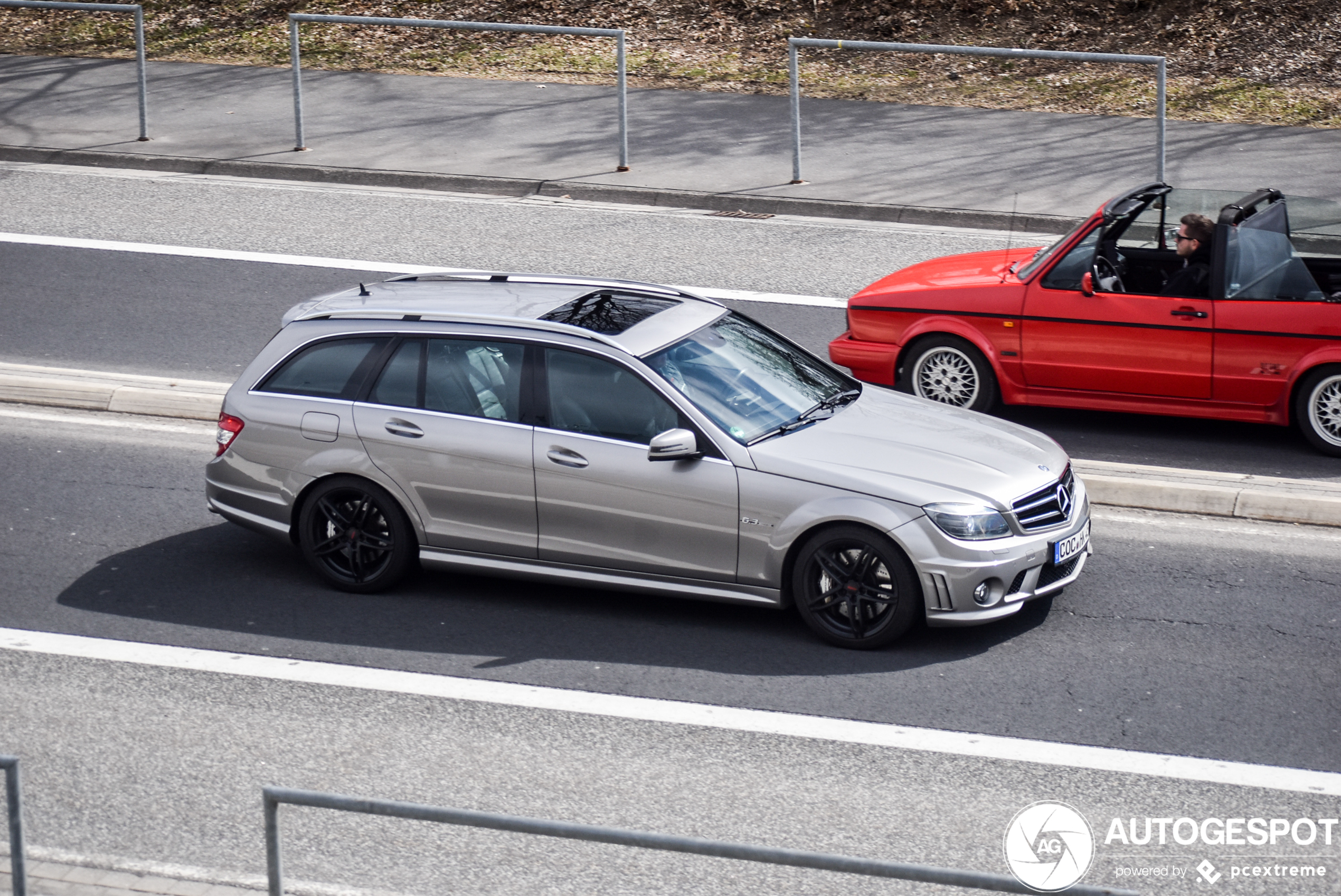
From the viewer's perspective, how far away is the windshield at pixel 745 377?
8.66m

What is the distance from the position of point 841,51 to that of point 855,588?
15822 mm

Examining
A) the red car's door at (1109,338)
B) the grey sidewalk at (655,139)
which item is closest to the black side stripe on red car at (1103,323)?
the red car's door at (1109,338)

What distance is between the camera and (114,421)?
39.0 feet

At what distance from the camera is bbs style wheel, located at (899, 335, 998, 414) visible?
11602 mm

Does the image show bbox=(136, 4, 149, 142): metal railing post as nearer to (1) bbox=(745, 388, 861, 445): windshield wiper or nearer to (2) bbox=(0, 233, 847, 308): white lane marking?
(2) bbox=(0, 233, 847, 308): white lane marking

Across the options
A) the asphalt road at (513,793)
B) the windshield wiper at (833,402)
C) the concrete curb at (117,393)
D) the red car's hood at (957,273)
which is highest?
the red car's hood at (957,273)

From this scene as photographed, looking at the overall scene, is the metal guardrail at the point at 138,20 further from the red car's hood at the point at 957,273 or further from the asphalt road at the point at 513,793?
the asphalt road at the point at 513,793

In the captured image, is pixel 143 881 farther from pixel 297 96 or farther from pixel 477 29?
pixel 297 96

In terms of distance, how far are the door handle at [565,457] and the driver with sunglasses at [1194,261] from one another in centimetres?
460

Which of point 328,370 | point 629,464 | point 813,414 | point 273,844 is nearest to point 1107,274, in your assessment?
point 813,414

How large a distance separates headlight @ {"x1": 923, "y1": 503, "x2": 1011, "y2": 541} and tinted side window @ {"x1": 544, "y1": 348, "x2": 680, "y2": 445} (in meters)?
1.39

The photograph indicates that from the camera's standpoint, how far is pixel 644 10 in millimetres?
25375

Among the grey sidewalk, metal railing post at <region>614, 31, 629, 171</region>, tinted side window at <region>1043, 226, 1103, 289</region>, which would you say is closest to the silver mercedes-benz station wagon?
tinted side window at <region>1043, 226, 1103, 289</region>

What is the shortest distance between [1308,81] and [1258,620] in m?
14.7
